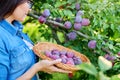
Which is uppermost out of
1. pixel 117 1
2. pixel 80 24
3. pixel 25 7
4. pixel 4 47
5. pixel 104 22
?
pixel 117 1

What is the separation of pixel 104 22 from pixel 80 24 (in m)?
0.19

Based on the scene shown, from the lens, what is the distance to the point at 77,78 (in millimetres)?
2451

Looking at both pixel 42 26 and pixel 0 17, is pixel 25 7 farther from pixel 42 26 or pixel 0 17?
pixel 42 26

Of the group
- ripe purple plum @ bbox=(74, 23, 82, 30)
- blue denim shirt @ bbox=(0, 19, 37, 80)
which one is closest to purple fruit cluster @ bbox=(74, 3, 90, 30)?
ripe purple plum @ bbox=(74, 23, 82, 30)

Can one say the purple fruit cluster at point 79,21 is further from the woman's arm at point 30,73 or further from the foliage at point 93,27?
the woman's arm at point 30,73

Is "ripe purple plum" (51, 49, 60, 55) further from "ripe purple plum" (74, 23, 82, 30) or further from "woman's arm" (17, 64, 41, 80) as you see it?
"ripe purple plum" (74, 23, 82, 30)

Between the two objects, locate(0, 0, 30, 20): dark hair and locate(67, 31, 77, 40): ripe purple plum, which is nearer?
locate(0, 0, 30, 20): dark hair

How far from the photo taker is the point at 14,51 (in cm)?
150

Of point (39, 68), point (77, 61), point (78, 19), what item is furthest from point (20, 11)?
point (78, 19)

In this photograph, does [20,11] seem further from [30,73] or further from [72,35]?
[72,35]

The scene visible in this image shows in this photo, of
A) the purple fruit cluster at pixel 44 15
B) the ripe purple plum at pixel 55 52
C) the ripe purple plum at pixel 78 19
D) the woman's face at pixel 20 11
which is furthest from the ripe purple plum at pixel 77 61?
the purple fruit cluster at pixel 44 15

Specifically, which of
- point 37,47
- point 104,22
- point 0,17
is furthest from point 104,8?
point 0,17

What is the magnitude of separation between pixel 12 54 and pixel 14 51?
0.02 meters

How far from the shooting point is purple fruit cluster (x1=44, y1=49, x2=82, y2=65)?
5.15 feet
